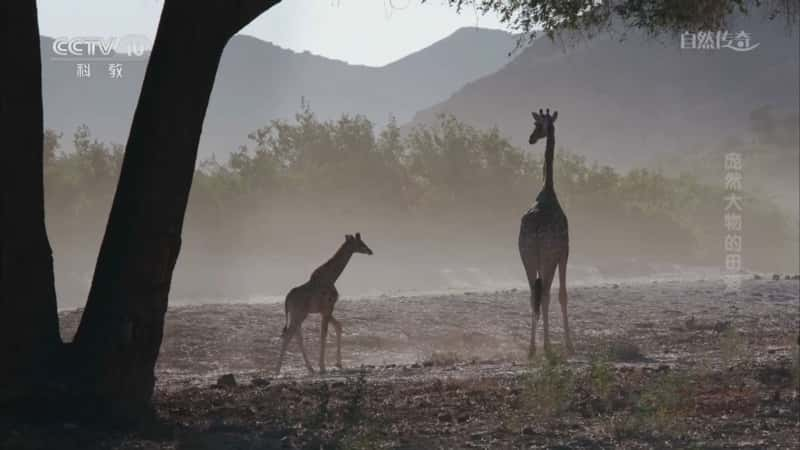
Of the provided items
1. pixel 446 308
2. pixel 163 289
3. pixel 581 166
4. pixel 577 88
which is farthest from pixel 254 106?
pixel 163 289

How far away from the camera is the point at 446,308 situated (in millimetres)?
23438

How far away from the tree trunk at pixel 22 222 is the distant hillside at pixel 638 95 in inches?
4721

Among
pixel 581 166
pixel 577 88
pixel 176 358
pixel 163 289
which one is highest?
pixel 577 88

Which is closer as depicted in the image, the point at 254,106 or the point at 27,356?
the point at 27,356

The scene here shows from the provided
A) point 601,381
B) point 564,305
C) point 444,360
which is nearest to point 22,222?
point 601,381

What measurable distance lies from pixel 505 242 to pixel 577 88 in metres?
105

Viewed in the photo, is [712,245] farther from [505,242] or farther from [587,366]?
[587,366]

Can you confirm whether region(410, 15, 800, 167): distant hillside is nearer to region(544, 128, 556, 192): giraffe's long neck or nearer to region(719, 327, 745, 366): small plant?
region(544, 128, 556, 192): giraffe's long neck

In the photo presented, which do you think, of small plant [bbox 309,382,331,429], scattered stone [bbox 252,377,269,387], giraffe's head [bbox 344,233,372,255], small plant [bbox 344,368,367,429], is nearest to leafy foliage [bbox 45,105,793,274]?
giraffe's head [bbox 344,233,372,255]

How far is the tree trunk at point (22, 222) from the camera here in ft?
33.1

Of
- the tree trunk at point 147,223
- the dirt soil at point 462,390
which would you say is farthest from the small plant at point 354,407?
the tree trunk at point 147,223

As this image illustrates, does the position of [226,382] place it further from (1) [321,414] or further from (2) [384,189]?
(2) [384,189]

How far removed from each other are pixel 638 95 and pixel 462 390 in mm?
134976

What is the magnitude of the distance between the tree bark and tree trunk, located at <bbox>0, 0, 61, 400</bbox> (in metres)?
0.37
